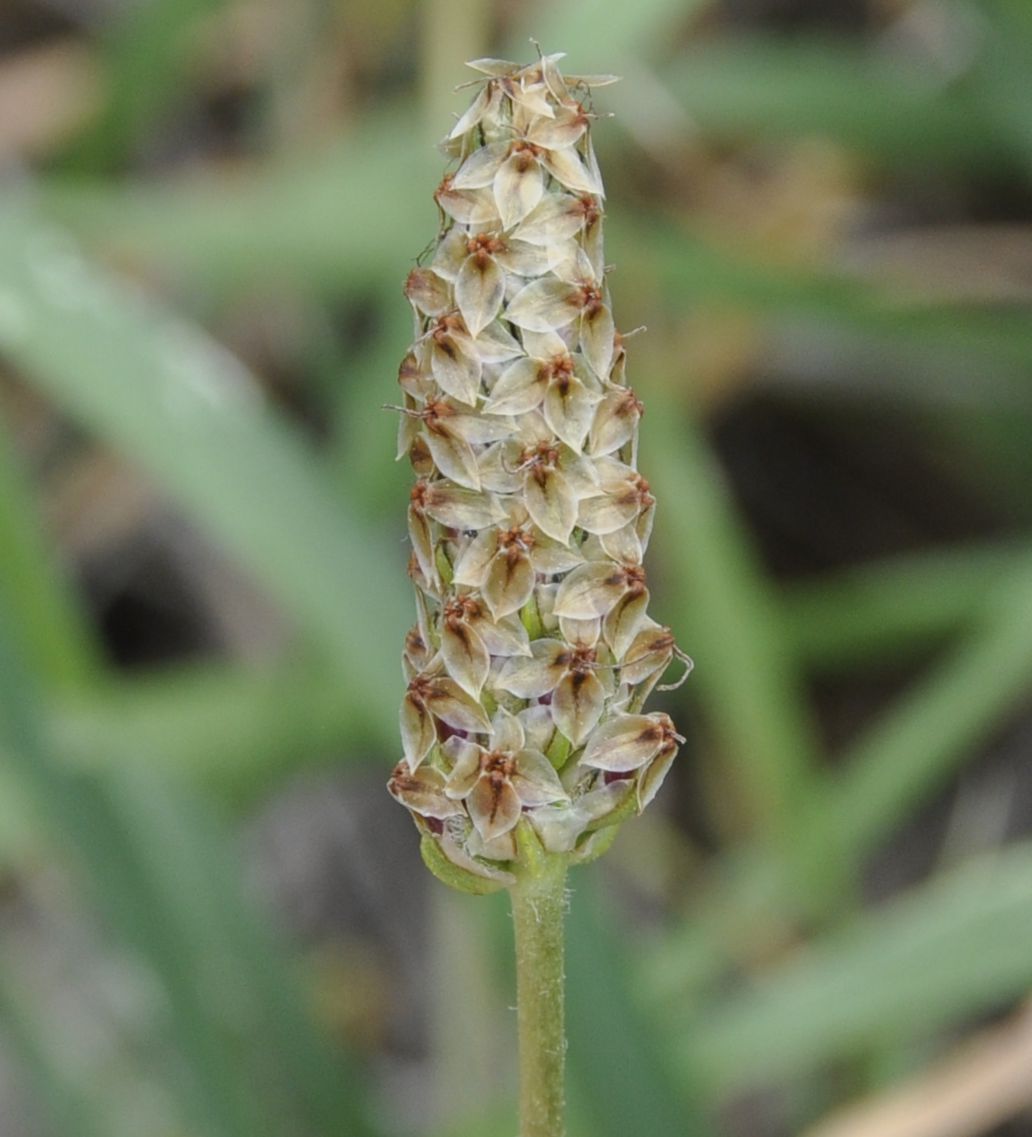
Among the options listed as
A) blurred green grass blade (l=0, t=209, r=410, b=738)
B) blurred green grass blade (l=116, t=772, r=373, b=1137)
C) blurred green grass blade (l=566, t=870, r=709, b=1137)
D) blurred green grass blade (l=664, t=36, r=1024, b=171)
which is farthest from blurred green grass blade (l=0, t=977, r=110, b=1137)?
blurred green grass blade (l=664, t=36, r=1024, b=171)

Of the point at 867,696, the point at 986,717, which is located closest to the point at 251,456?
the point at 986,717

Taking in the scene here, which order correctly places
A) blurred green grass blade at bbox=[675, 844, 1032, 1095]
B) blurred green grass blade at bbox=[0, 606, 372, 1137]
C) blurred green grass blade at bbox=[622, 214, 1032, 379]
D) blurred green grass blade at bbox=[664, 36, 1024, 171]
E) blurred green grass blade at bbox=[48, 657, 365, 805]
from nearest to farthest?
Answer: blurred green grass blade at bbox=[675, 844, 1032, 1095]
blurred green grass blade at bbox=[0, 606, 372, 1137]
blurred green grass blade at bbox=[48, 657, 365, 805]
blurred green grass blade at bbox=[622, 214, 1032, 379]
blurred green grass blade at bbox=[664, 36, 1024, 171]

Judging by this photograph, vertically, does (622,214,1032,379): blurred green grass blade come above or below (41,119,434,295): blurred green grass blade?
below

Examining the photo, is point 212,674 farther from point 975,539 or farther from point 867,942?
point 975,539

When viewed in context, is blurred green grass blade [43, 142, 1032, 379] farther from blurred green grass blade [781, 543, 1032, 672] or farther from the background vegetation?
blurred green grass blade [781, 543, 1032, 672]

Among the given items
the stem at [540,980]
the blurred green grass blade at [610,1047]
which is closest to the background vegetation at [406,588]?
the blurred green grass blade at [610,1047]

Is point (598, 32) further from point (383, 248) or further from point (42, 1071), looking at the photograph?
point (42, 1071)
